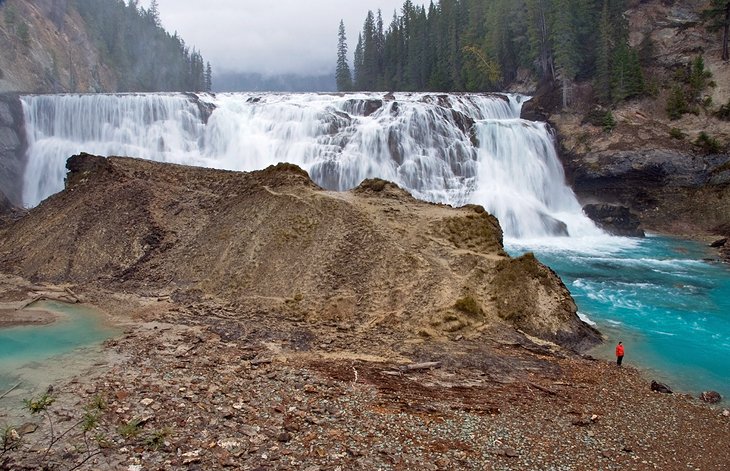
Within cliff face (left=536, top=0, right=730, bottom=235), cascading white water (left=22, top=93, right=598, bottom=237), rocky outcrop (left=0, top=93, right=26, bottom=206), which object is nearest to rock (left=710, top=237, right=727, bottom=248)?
cliff face (left=536, top=0, right=730, bottom=235)

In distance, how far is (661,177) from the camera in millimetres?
38312

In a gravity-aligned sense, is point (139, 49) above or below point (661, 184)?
above

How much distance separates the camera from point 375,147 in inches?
1431

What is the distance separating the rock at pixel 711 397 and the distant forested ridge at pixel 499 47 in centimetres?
3552

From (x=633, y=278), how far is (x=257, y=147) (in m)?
25.5

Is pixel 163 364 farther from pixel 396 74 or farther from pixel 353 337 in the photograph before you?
pixel 396 74

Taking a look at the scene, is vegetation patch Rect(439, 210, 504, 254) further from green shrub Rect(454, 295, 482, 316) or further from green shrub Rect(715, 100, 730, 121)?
green shrub Rect(715, 100, 730, 121)

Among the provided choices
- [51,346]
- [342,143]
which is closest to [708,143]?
[342,143]

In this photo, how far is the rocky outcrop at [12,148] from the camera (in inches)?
1475

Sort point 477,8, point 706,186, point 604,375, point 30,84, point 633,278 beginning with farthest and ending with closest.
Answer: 1. point 477,8
2. point 30,84
3. point 706,186
4. point 633,278
5. point 604,375

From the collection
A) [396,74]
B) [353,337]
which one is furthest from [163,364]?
[396,74]

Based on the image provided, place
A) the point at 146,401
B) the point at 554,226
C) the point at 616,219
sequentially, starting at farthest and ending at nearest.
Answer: the point at 616,219 → the point at 554,226 → the point at 146,401

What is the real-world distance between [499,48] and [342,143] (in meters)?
33.2

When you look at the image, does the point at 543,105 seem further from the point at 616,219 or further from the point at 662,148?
the point at 616,219
